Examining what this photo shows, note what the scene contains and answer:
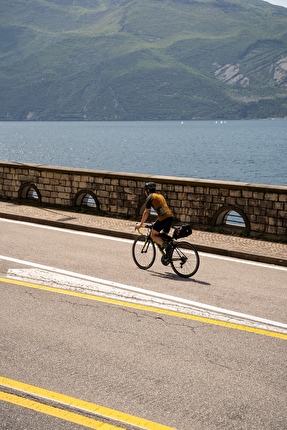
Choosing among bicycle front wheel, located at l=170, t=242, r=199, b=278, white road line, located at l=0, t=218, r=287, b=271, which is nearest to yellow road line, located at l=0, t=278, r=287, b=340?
bicycle front wheel, located at l=170, t=242, r=199, b=278

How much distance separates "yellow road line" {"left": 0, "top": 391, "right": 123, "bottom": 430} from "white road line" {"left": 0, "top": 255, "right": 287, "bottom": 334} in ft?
10.8

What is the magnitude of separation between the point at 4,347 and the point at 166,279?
408cm

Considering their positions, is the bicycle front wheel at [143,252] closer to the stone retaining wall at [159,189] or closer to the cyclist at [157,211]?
the cyclist at [157,211]

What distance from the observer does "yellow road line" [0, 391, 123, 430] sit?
5668 millimetres

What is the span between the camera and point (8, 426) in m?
5.62

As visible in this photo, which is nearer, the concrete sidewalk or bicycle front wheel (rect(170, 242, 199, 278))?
bicycle front wheel (rect(170, 242, 199, 278))

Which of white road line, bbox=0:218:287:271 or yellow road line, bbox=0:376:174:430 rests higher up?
white road line, bbox=0:218:287:271

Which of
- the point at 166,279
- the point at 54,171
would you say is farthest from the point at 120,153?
the point at 166,279

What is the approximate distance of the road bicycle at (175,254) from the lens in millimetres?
11289

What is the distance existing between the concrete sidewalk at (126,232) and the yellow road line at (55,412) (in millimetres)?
7519

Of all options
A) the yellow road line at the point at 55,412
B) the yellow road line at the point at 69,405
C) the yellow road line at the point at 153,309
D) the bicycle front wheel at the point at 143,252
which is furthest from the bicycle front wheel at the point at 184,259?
the yellow road line at the point at 55,412

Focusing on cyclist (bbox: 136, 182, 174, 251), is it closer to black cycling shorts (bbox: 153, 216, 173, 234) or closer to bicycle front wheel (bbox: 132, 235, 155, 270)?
black cycling shorts (bbox: 153, 216, 173, 234)

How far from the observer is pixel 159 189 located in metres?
16.4

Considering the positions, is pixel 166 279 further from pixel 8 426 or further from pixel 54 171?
pixel 54 171
